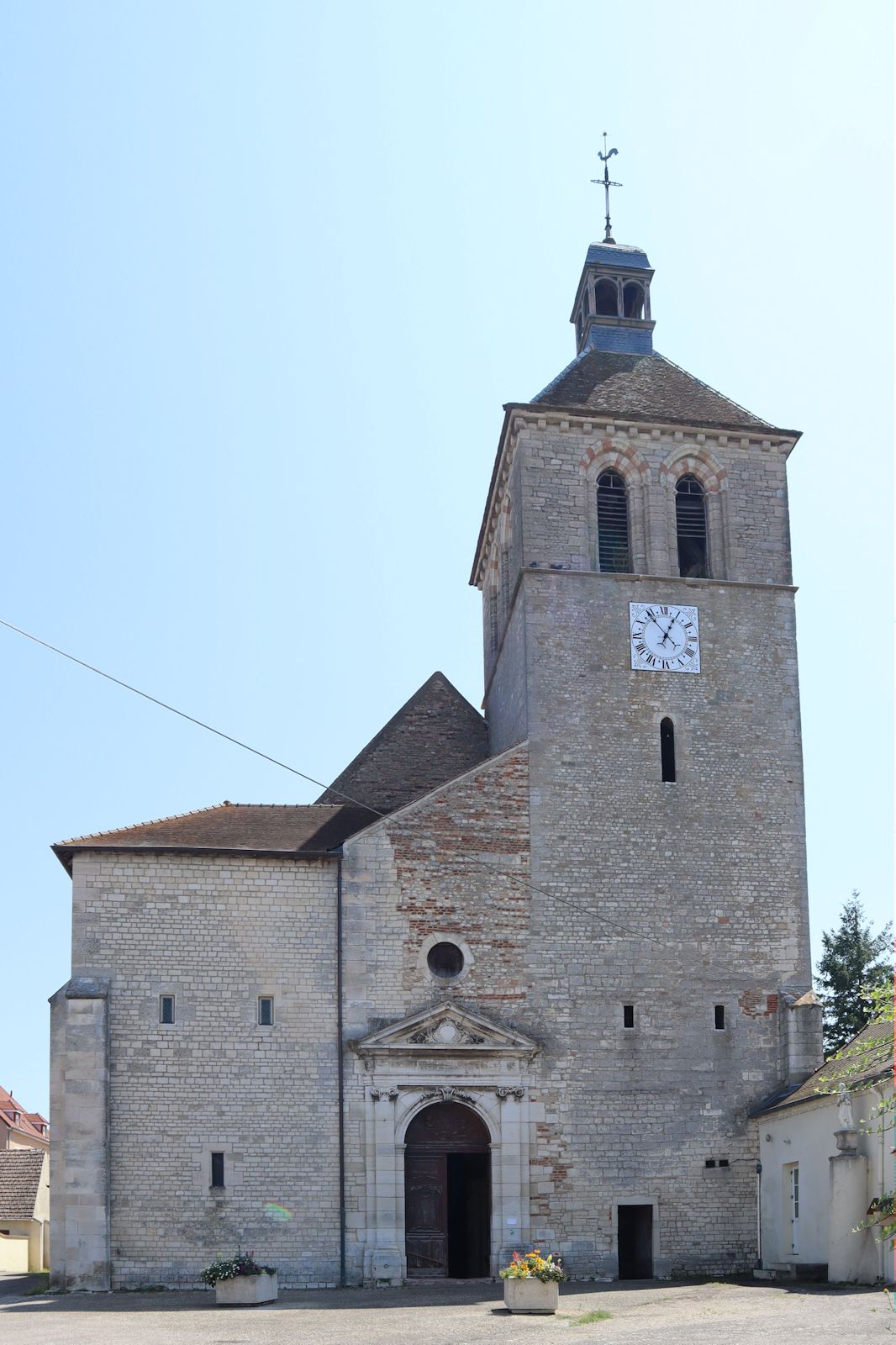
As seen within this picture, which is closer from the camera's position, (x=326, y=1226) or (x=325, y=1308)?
(x=325, y=1308)

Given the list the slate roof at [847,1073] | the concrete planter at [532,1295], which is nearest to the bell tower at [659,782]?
the slate roof at [847,1073]

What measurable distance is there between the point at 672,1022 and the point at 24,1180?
2208 centimetres

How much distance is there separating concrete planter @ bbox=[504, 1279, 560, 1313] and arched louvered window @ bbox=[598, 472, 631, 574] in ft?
40.9

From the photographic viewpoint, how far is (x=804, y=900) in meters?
24.0

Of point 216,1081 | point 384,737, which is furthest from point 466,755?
point 216,1081

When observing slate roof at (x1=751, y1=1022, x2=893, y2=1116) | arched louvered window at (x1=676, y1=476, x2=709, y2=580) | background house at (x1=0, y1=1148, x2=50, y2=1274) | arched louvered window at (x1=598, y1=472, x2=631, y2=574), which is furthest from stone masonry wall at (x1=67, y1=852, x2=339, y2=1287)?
background house at (x1=0, y1=1148, x2=50, y2=1274)

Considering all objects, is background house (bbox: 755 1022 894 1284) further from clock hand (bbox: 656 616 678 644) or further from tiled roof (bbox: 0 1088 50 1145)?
tiled roof (bbox: 0 1088 50 1145)

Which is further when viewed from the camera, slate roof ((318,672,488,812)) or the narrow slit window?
slate roof ((318,672,488,812))

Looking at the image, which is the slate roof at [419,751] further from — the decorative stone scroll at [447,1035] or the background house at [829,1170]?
the background house at [829,1170]

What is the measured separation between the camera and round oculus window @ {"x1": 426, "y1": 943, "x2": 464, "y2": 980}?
2267 centimetres

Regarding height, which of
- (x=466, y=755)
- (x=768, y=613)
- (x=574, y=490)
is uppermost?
Answer: (x=574, y=490)

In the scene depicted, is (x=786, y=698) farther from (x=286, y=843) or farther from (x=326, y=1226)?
(x=326, y=1226)

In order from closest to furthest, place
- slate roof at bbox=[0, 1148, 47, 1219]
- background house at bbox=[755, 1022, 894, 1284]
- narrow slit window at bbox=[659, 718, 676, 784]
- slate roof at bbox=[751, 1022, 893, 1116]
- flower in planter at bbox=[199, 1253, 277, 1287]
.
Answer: slate roof at bbox=[751, 1022, 893, 1116] < flower in planter at bbox=[199, 1253, 277, 1287] < background house at bbox=[755, 1022, 894, 1284] < narrow slit window at bbox=[659, 718, 676, 784] < slate roof at bbox=[0, 1148, 47, 1219]

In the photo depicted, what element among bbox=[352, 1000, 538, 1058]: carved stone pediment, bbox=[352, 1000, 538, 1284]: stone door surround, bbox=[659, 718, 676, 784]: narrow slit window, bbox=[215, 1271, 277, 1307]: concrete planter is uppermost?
Answer: bbox=[659, 718, 676, 784]: narrow slit window
